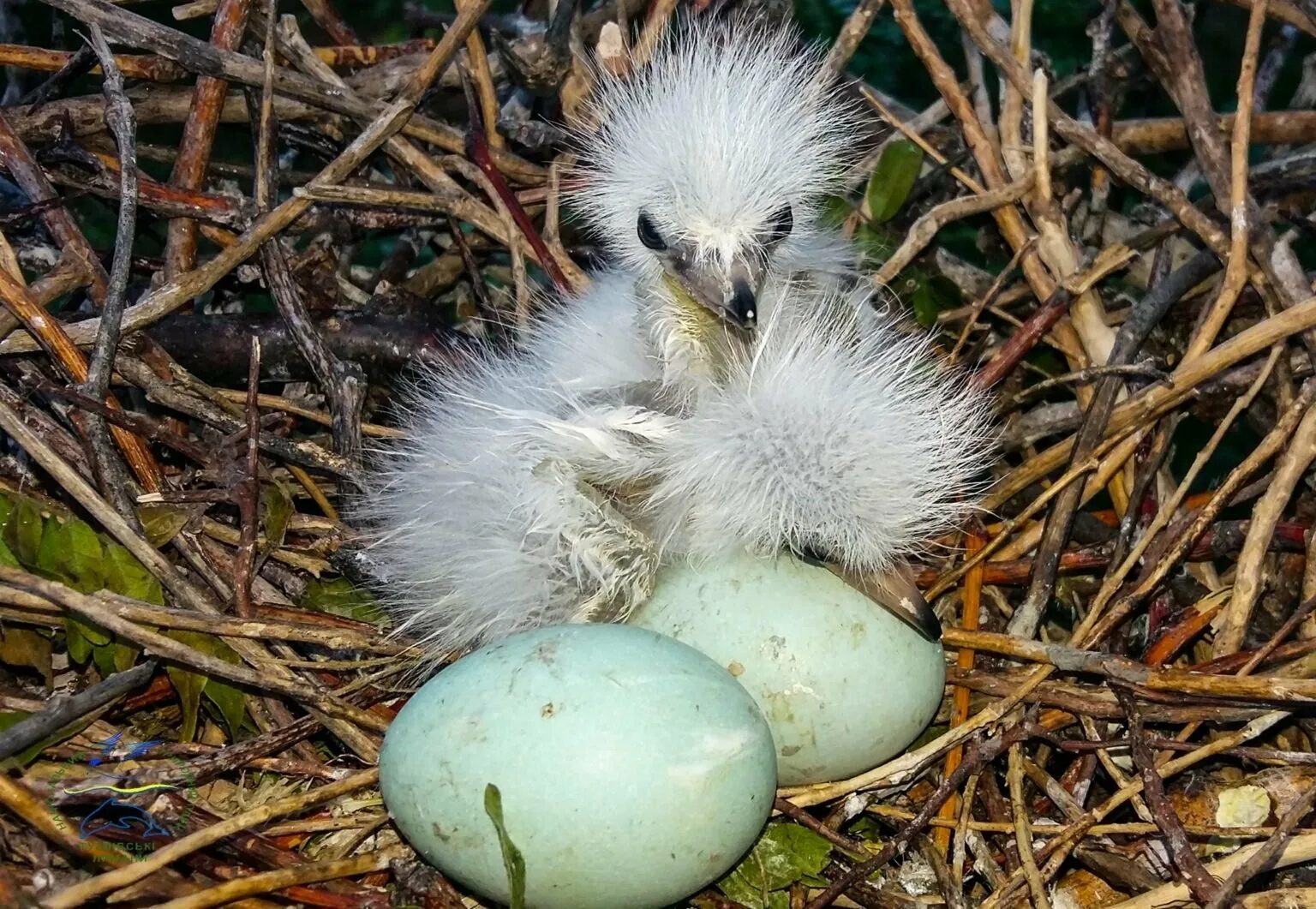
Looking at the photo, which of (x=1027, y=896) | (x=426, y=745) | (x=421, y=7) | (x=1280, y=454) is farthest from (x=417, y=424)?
(x=1280, y=454)

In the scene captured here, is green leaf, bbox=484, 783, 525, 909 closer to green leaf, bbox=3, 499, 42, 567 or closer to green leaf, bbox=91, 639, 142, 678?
green leaf, bbox=91, 639, 142, 678

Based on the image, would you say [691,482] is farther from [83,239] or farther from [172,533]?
[83,239]

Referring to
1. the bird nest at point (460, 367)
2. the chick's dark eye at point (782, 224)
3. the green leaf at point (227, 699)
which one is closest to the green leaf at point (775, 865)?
the bird nest at point (460, 367)

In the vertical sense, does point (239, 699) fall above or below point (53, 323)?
below

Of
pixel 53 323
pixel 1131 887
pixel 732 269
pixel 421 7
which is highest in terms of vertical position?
pixel 421 7

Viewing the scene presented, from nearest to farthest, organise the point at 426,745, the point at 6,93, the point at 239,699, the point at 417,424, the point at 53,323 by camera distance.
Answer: the point at 426,745 < the point at 239,699 < the point at 53,323 < the point at 417,424 < the point at 6,93

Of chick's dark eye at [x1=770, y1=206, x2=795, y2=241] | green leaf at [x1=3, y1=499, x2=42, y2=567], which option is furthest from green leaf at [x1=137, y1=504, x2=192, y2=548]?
chick's dark eye at [x1=770, y1=206, x2=795, y2=241]

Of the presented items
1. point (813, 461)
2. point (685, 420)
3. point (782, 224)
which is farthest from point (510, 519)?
point (782, 224)
